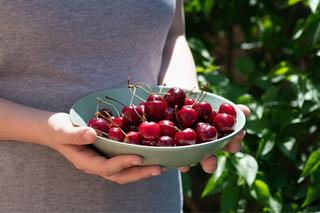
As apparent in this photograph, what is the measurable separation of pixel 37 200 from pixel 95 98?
0.22 meters

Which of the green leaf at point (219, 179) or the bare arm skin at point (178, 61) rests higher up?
the bare arm skin at point (178, 61)

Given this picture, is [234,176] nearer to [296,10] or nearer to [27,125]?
[27,125]

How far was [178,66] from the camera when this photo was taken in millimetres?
1134

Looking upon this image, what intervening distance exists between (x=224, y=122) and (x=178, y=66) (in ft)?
0.93

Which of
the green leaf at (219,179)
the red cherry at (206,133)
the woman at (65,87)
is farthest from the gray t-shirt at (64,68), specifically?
the green leaf at (219,179)

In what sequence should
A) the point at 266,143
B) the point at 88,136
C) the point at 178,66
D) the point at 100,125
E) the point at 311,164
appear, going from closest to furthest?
the point at 88,136, the point at 100,125, the point at 178,66, the point at 311,164, the point at 266,143

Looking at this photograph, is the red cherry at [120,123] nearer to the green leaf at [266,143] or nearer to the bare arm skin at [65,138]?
the bare arm skin at [65,138]

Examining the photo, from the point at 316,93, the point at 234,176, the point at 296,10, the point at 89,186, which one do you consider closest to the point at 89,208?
the point at 89,186

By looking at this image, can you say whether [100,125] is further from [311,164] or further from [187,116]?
[311,164]

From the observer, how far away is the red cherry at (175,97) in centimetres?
94

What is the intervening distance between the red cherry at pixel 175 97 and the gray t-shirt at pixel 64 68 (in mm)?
93

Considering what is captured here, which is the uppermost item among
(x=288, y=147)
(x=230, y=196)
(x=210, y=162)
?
(x=210, y=162)

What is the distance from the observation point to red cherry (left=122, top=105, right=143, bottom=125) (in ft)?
2.94

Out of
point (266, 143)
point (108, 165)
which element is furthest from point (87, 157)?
point (266, 143)
